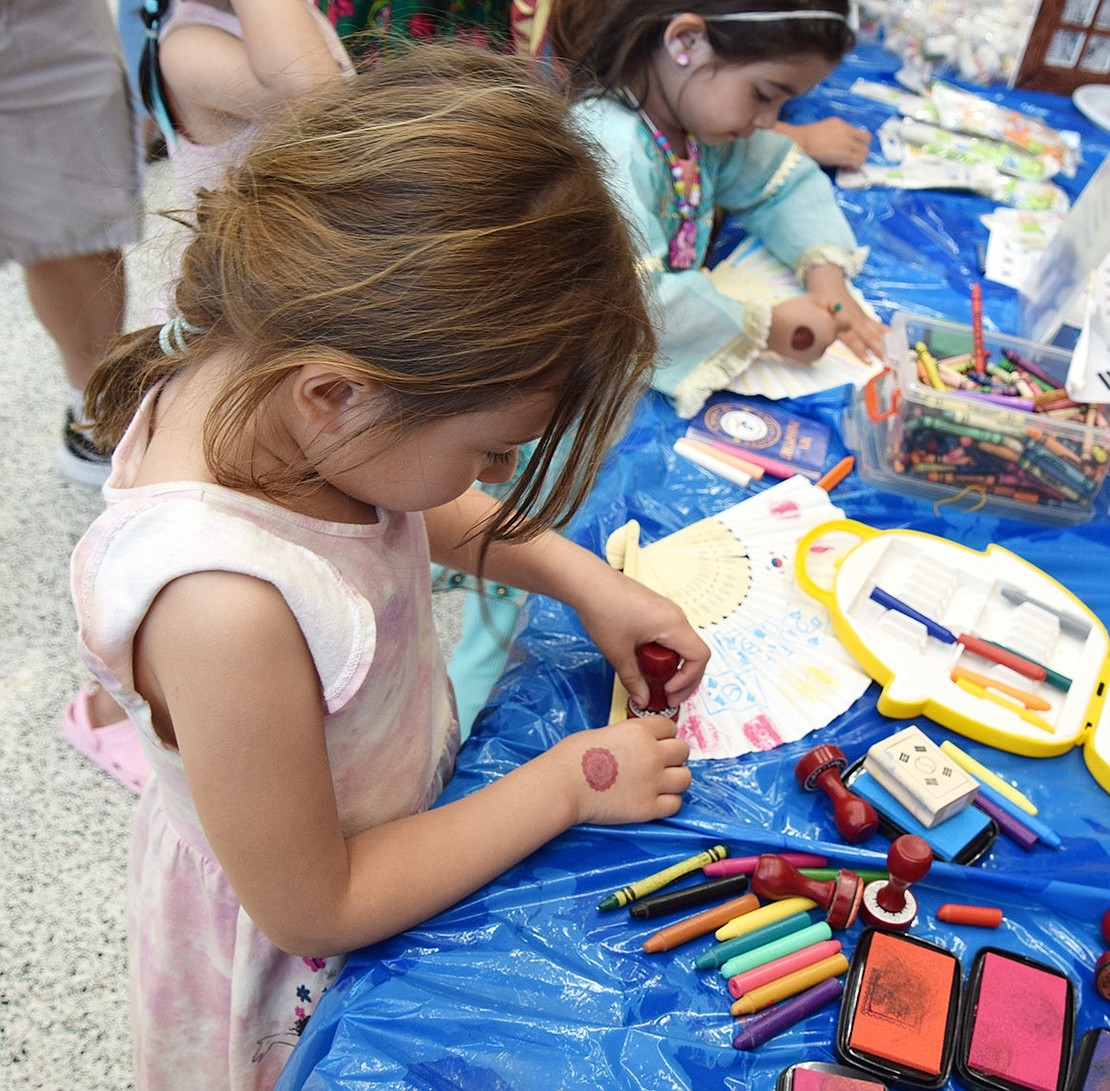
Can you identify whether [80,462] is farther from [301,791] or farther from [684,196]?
[301,791]

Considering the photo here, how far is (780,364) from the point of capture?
110 cm

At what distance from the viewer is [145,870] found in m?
0.70

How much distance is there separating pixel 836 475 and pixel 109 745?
934mm

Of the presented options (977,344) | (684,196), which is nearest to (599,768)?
(977,344)

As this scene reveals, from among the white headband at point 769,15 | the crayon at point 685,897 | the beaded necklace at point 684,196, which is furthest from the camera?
the beaded necklace at point 684,196

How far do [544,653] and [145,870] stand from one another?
12.6 inches

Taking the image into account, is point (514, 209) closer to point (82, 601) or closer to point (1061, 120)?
point (82, 601)

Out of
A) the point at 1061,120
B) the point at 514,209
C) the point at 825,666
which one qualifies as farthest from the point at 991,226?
the point at 514,209

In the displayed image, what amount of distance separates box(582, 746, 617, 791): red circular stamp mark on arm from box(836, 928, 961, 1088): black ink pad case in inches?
6.8

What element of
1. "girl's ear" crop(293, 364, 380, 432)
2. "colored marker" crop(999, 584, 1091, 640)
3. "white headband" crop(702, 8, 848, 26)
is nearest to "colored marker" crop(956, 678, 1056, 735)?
"colored marker" crop(999, 584, 1091, 640)

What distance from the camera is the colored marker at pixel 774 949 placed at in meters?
0.56

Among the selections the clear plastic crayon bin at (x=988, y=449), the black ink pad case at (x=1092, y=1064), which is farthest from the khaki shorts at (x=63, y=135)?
the black ink pad case at (x=1092, y=1064)

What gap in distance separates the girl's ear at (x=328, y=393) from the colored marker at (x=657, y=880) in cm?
32

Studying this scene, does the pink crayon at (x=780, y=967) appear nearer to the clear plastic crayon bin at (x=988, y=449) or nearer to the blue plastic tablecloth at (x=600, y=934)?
the blue plastic tablecloth at (x=600, y=934)
